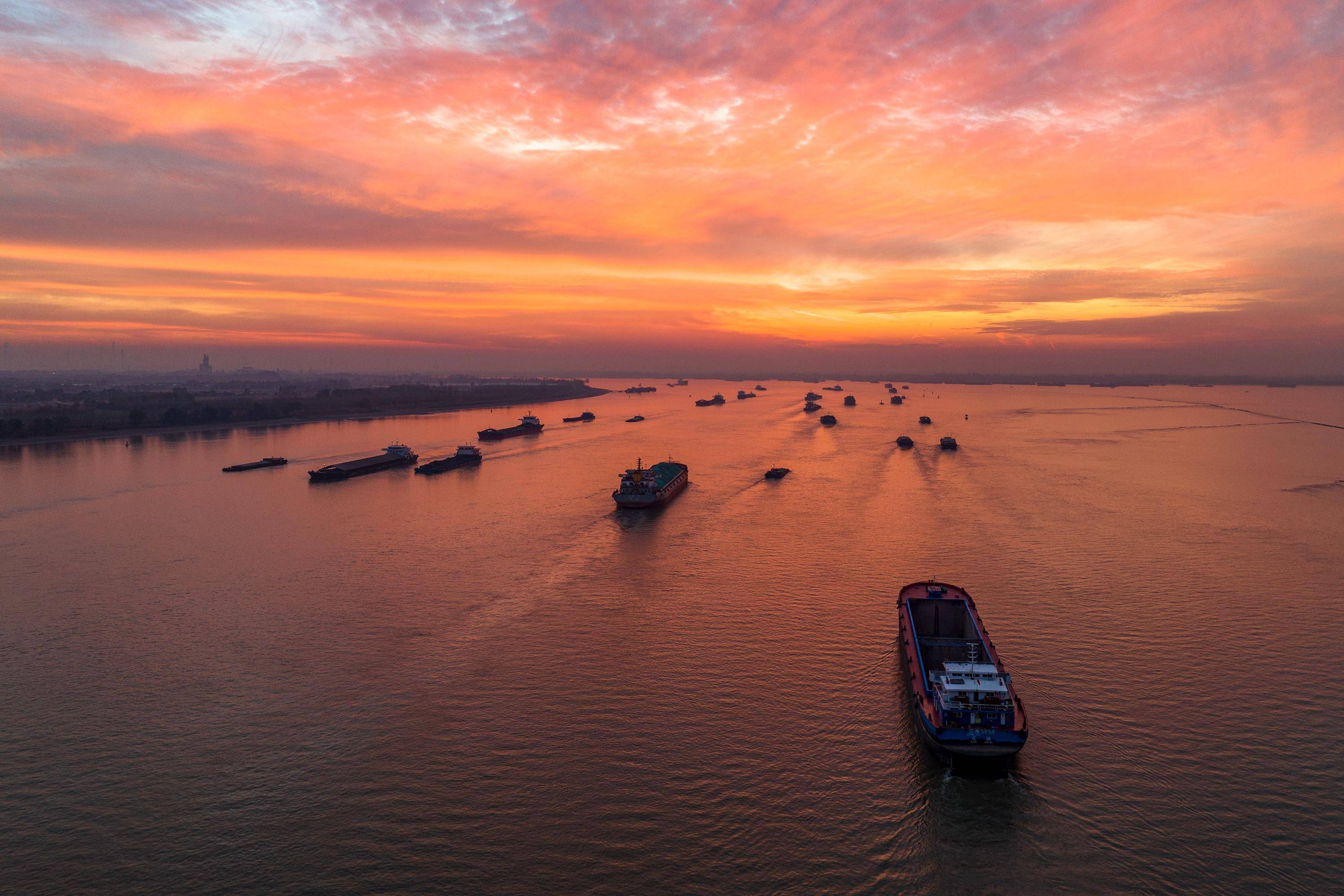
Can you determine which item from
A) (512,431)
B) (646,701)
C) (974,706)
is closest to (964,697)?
(974,706)

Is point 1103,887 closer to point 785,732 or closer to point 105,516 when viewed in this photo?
point 785,732

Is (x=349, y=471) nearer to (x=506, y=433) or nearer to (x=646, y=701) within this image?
(x=506, y=433)

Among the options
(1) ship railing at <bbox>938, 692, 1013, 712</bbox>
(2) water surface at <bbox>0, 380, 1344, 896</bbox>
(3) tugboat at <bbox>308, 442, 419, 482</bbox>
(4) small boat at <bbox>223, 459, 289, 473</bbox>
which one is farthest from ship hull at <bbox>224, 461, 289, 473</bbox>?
(1) ship railing at <bbox>938, 692, 1013, 712</bbox>

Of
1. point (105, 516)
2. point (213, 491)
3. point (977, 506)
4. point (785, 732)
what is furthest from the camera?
point (213, 491)

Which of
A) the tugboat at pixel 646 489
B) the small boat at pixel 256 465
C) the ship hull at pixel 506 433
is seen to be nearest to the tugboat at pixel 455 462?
the small boat at pixel 256 465

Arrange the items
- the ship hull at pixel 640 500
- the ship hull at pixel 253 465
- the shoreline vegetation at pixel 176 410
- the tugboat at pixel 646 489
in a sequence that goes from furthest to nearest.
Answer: the shoreline vegetation at pixel 176 410
the ship hull at pixel 253 465
the tugboat at pixel 646 489
the ship hull at pixel 640 500

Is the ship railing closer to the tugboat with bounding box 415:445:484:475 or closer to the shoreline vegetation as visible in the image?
the tugboat with bounding box 415:445:484:475

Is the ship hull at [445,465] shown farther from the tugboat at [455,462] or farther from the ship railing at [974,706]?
the ship railing at [974,706]

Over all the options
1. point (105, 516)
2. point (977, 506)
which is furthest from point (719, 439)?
point (105, 516)
